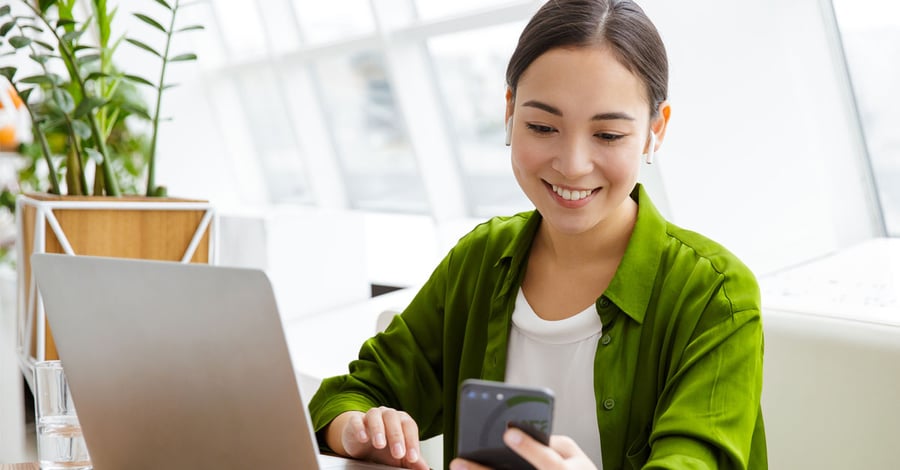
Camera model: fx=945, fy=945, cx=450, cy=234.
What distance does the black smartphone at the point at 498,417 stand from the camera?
80cm

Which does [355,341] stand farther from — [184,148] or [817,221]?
[184,148]

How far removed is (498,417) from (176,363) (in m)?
0.31

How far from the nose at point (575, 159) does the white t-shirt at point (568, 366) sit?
0.70 feet

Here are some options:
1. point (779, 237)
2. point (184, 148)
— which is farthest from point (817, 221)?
point (184, 148)

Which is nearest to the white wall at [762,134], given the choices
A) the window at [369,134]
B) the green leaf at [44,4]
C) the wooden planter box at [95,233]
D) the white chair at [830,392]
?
the white chair at [830,392]

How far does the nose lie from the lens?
47.0 inches

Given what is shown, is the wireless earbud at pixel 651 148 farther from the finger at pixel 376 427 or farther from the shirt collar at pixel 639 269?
the finger at pixel 376 427

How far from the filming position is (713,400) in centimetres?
111

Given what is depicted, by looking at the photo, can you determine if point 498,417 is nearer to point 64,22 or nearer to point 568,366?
point 568,366

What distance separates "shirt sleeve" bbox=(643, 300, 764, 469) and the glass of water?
0.73 meters

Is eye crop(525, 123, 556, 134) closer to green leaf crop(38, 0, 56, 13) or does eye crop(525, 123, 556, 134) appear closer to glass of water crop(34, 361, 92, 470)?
glass of water crop(34, 361, 92, 470)

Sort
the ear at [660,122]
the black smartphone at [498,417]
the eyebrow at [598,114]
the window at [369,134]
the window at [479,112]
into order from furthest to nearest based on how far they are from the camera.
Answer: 1. the window at [369,134]
2. the window at [479,112]
3. the ear at [660,122]
4. the eyebrow at [598,114]
5. the black smartphone at [498,417]

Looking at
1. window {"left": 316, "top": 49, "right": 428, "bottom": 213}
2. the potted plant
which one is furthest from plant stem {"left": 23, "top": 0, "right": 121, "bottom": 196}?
window {"left": 316, "top": 49, "right": 428, "bottom": 213}

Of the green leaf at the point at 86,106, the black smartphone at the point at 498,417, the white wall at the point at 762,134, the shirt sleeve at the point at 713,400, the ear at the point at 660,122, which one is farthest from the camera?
the white wall at the point at 762,134
